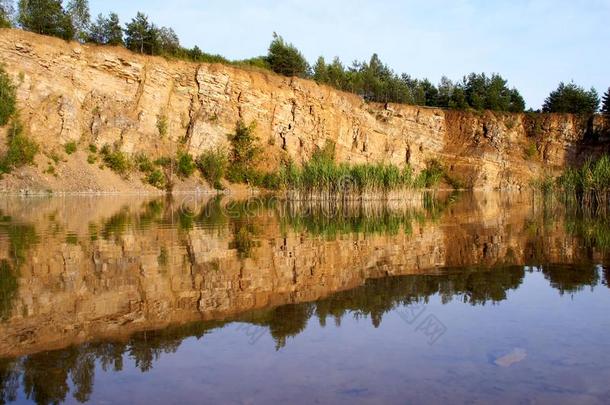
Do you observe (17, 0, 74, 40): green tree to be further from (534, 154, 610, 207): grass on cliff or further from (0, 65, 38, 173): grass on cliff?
(534, 154, 610, 207): grass on cliff

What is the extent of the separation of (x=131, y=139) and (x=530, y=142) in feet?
187

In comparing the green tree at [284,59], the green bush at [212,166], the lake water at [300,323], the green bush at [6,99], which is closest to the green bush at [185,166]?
the green bush at [212,166]

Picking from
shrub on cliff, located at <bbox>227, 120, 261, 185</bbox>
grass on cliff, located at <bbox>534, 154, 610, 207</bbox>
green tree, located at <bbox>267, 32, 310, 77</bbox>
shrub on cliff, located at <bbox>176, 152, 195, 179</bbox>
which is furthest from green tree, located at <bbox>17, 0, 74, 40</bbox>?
grass on cliff, located at <bbox>534, 154, 610, 207</bbox>

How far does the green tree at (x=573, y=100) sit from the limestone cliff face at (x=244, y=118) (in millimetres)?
4439

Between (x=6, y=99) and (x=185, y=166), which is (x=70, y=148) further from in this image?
(x=185, y=166)

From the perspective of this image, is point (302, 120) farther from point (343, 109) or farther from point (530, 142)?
point (530, 142)

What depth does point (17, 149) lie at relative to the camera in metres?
39.9

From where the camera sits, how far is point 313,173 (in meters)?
30.4

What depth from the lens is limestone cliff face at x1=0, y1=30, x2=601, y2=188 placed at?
1837 inches

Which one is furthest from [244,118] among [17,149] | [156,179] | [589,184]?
[589,184]

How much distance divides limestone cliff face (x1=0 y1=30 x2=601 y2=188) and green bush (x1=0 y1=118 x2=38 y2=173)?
196 cm

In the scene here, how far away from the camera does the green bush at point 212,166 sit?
52.6 meters

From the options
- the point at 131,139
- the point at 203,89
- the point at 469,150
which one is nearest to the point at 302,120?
the point at 203,89

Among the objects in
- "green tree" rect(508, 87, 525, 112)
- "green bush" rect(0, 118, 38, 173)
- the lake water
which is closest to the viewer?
the lake water
